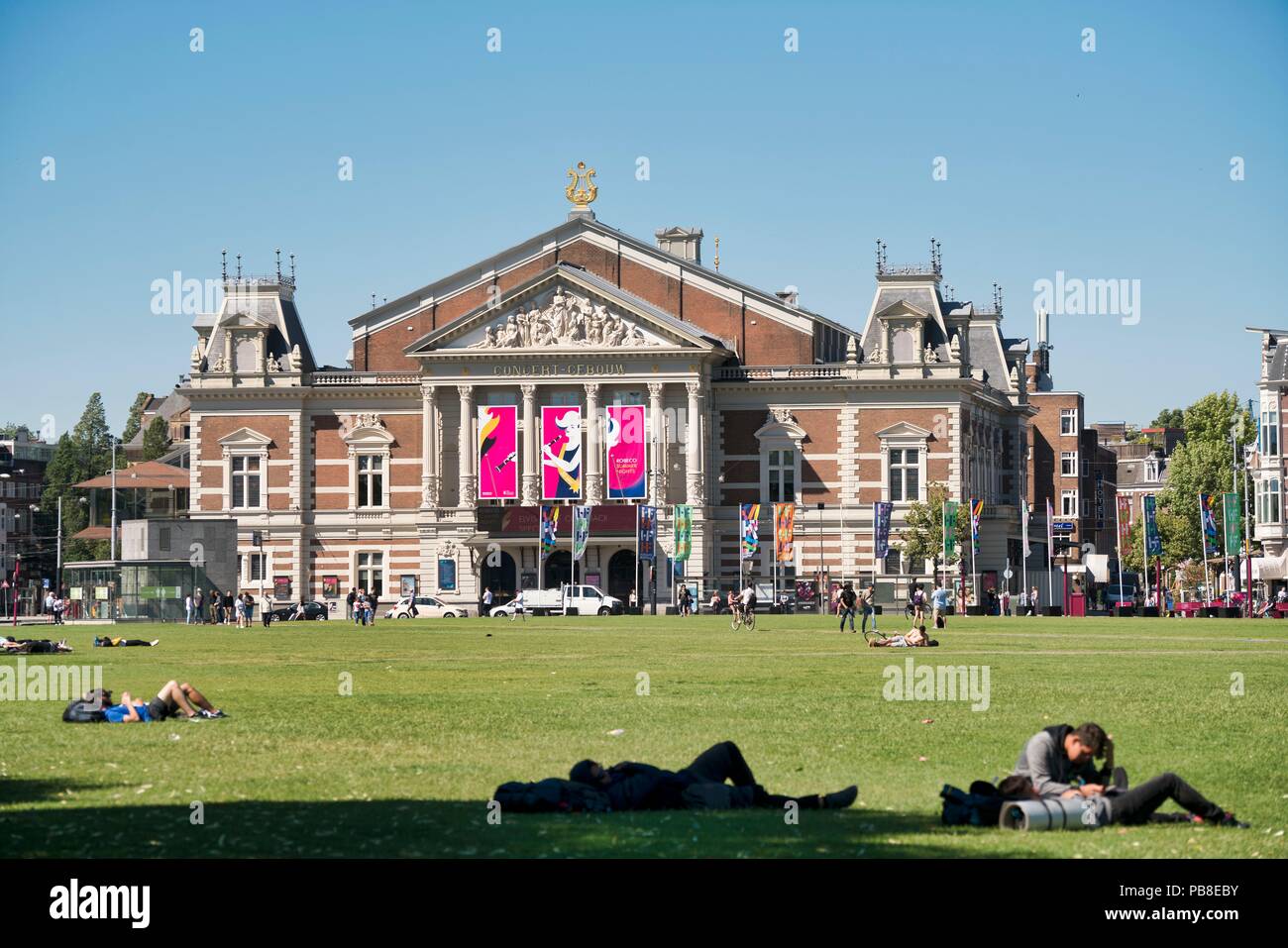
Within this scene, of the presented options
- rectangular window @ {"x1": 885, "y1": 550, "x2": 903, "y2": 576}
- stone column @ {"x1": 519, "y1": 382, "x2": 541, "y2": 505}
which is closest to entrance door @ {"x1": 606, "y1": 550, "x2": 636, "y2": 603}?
stone column @ {"x1": 519, "y1": 382, "x2": 541, "y2": 505}

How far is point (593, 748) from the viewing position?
22.2 metres

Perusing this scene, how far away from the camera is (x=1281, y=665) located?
126 ft

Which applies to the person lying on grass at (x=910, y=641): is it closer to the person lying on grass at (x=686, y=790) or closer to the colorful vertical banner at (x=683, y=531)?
the person lying on grass at (x=686, y=790)

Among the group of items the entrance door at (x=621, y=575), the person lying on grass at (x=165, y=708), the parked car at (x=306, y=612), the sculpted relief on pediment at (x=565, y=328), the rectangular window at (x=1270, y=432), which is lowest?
the parked car at (x=306, y=612)

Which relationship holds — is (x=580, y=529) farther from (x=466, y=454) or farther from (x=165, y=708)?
(x=165, y=708)

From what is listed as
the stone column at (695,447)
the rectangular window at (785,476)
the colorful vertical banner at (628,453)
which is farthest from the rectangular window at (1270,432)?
the colorful vertical banner at (628,453)

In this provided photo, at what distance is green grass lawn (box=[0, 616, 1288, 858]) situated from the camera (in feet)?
50.8

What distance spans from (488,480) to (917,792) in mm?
81086

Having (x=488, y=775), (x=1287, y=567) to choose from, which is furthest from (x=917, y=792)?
(x=1287, y=567)

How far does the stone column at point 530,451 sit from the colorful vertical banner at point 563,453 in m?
0.60

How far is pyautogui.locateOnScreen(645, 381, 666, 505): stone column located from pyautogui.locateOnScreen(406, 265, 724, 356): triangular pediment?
7.71ft

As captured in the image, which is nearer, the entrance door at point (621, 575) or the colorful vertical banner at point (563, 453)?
the colorful vertical banner at point (563, 453)

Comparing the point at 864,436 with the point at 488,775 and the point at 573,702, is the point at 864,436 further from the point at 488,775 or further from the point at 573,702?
the point at 488,775

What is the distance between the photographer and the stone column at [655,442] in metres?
97.4
